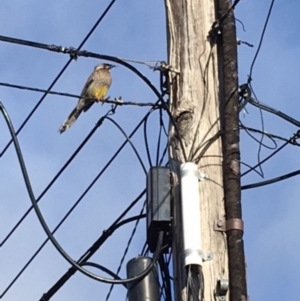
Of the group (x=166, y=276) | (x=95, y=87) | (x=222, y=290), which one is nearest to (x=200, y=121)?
(x=166, y=276)

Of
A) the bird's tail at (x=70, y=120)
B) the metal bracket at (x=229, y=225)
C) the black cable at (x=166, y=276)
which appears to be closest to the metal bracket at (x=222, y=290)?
the metal bracket at (x=229, y=225)

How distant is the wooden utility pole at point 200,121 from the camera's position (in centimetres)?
549

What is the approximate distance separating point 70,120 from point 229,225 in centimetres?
558

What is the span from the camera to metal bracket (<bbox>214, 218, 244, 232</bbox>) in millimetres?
5500

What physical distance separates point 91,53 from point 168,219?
1.83 metres

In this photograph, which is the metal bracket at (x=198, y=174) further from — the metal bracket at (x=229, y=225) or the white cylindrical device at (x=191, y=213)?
the metal bracket at (x=229, y=225)

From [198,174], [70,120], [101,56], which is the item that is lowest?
[198,174]

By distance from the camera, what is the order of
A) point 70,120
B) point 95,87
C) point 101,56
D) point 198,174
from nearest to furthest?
1. point 198,174
2. point 101,56
3. point 70,120
4. point 95,87

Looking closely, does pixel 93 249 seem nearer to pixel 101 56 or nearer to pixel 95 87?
pixel 101 56

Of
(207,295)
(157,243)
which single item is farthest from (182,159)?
(207,295)

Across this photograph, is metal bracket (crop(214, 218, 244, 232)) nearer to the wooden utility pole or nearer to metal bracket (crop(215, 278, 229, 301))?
the wooden utility pole

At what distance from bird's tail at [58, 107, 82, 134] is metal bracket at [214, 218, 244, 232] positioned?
205 inches

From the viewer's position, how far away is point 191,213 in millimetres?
5480

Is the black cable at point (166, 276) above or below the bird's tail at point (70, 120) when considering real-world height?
below
